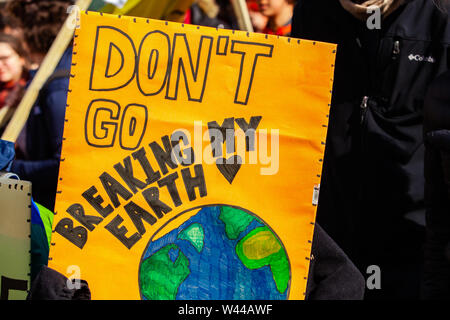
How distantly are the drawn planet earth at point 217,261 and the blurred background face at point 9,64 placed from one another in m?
1.62

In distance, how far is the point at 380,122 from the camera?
122 inches

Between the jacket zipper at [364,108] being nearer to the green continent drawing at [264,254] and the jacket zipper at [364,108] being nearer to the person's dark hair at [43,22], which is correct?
the green continent drawing at [264,254]

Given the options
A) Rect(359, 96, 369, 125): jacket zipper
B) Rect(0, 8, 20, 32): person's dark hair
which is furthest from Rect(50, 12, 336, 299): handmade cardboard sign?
Rect(0, 8, 20, 32): person's dark hair

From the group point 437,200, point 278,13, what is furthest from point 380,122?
point 278,13

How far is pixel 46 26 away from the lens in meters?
3.38

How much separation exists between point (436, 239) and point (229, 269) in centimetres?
62

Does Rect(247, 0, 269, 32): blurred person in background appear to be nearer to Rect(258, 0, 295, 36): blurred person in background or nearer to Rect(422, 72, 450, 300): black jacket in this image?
Rect(258, 0, 295, 36): blurred person in background

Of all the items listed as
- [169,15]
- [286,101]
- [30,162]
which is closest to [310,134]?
[286,101]

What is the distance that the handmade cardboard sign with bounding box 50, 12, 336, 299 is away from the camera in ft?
7.01

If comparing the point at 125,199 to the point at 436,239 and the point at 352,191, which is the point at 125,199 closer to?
the point at 436,239

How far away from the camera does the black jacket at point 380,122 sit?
3.07 metres

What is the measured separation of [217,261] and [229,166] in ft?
0.91

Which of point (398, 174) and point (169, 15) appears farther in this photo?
point (169, 15)
